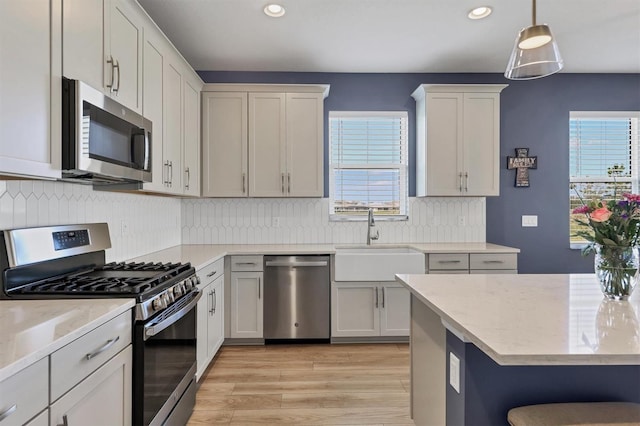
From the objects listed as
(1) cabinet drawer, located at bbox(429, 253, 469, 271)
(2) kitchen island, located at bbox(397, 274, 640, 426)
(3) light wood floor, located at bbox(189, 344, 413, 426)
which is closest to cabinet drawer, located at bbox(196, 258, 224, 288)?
(3) light wood floor, located at bbox(189, 344, 413, 426)

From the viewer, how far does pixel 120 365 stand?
148 centimetres

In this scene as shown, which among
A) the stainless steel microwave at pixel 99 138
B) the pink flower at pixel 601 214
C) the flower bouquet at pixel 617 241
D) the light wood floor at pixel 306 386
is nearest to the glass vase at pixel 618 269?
the flower bouquet at pixel 617 241

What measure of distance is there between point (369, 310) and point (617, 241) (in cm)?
232

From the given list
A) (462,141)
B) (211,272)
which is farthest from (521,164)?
(211,272)

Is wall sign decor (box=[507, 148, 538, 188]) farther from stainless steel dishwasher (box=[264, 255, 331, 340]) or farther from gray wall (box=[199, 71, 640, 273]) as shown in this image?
stainless steel dishwasher (box=[264, 255, 331, 340])

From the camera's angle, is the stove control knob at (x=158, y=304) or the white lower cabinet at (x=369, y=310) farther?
the white lower cabinet at (x=369, y=310)

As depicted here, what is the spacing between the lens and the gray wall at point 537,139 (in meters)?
4.05

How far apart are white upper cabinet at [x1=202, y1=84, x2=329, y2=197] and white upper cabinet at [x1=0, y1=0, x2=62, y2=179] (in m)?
2.17

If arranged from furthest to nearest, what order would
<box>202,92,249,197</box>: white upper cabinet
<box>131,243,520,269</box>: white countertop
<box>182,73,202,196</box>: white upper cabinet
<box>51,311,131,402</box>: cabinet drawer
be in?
<box>202,92,249,197</box>: white upper cabinet, <box>182,73,202,196</box>: white upper cabinet, <box>131,243,520,269</box>: white countertop, <box>51,311,131,402</box>: cabinet drawer

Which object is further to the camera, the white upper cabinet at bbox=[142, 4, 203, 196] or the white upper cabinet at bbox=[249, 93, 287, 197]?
the white upper cabinet at bbox=[249, 93, 287, 197]

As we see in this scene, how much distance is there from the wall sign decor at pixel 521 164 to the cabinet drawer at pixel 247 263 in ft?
9.51

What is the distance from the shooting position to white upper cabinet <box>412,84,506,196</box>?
3.71 meters

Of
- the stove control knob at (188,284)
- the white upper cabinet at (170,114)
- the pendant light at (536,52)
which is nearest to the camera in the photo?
the pendant light at (536,52)

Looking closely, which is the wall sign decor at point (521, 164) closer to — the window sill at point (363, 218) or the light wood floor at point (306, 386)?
the window sill at point (363, 218)
